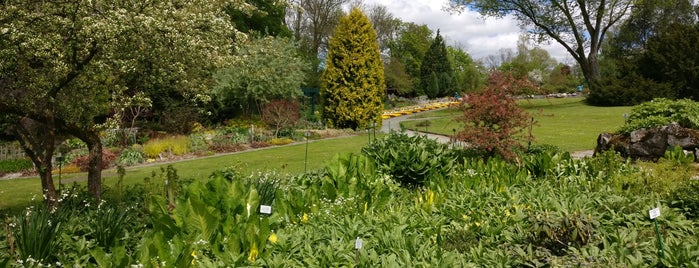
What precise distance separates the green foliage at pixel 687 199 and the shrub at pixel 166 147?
12672mm

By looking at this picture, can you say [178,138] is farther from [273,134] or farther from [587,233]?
[587,233]

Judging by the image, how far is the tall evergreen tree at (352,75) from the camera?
1973 centimetres

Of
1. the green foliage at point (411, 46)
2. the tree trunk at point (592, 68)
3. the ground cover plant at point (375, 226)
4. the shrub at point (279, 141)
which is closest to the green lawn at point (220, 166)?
the shrub at point (279, 141)

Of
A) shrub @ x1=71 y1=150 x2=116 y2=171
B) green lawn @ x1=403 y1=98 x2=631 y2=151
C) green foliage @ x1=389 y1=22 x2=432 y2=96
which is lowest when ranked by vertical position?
green lawn @ x1=403 y1=98 x2=631 y2=151

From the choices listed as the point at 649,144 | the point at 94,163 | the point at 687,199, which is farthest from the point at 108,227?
the point at 649,144

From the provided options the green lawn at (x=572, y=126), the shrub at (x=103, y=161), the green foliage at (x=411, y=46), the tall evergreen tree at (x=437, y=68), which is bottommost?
the green lawn at (x=572, y=126)

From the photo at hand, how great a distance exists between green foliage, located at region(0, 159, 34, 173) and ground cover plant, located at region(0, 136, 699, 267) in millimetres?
9164

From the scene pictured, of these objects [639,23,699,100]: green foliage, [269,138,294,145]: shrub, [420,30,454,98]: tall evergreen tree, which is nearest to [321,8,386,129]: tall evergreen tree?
[269,138,294,145]: shrub

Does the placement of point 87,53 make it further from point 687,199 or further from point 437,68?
point 437,68

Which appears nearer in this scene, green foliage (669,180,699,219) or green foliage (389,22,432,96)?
green foliage (669,180,699,219)

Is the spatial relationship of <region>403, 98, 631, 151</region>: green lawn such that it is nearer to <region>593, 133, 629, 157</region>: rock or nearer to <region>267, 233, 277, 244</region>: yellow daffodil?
<region>593, 133, 629, 157</region>: rock

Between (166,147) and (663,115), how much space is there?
13.1m

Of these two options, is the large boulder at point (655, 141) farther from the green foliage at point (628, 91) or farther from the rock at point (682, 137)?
the green foliage at point (628, 91)

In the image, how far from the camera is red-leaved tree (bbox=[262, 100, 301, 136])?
18125 mm
